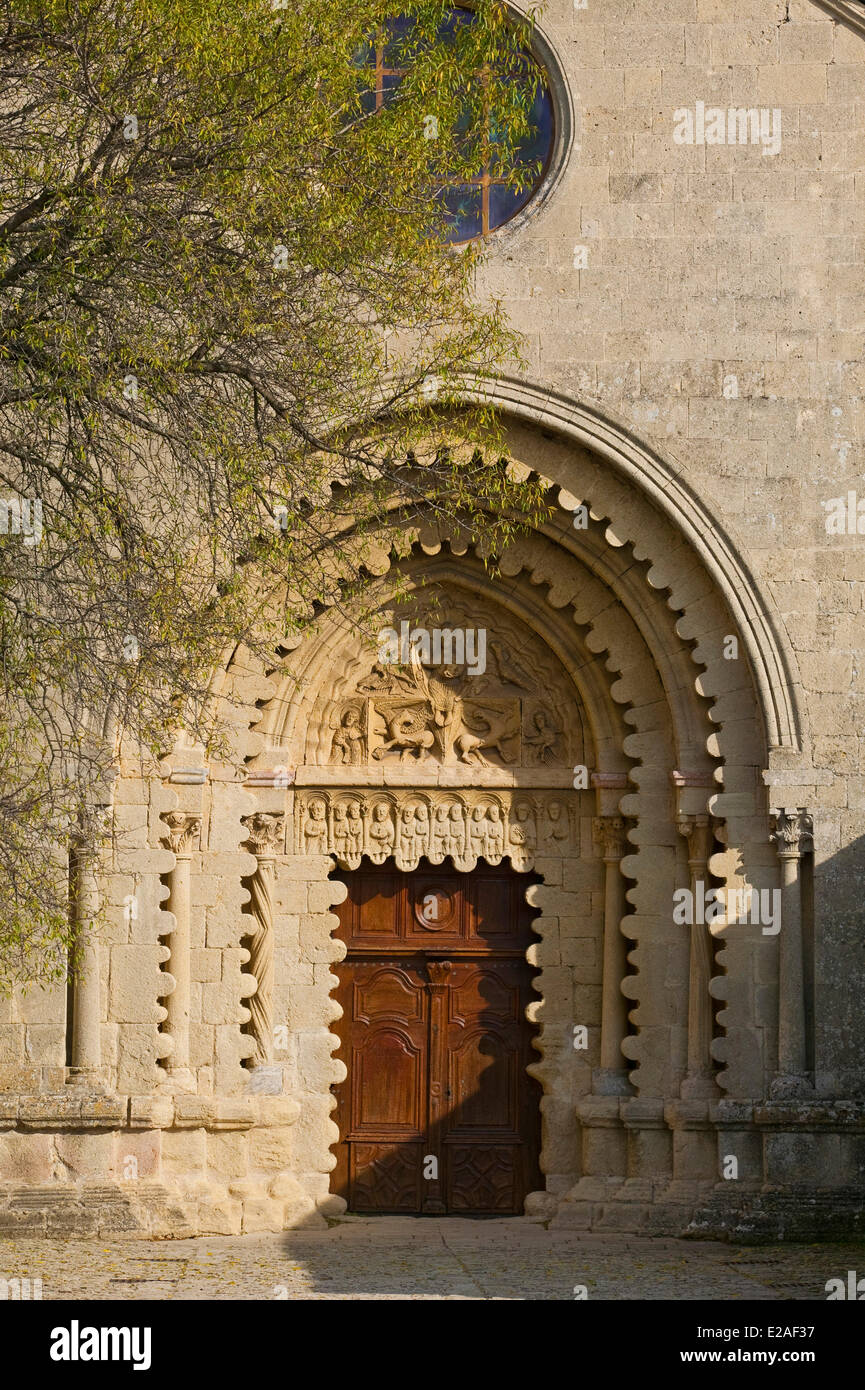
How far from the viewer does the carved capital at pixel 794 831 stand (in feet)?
38.7

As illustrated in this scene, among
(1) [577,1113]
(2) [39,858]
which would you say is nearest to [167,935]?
(2) [39,858]

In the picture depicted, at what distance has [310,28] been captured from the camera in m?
9.77

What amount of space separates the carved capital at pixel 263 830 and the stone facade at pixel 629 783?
0.02 metres

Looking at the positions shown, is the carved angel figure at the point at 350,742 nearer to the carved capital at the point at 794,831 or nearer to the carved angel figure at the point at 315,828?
the carved angel figure at the point at 315,828

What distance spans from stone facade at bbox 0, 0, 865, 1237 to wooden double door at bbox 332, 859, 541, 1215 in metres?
0.27

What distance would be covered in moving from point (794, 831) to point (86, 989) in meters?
4.57

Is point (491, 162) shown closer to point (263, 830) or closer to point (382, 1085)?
point (263, 830)

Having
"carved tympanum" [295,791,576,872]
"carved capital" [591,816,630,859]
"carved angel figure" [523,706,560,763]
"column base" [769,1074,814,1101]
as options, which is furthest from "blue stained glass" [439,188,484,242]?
"column base" [769,1074,814,1101]

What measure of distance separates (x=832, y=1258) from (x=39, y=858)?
5.19 metres

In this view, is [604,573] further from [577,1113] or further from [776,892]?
[577,1113]

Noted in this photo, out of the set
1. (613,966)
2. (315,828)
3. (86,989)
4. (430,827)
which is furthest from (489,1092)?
(86,989)

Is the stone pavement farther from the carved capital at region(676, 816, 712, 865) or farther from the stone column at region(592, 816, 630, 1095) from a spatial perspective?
the carved capital at region(676, 816, 712, 865)

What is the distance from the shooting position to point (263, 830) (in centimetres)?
1253

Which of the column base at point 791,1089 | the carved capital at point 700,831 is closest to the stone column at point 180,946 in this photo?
the carved capital at point 700,831
